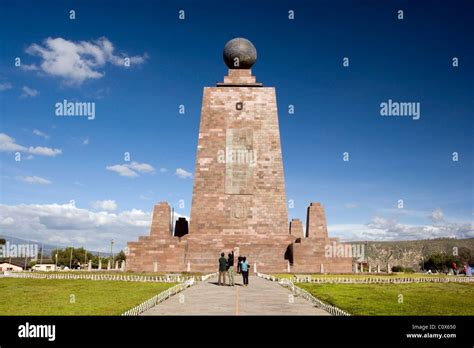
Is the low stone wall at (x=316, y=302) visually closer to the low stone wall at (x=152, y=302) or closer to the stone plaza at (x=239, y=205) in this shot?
the low stone wall at (x=152, y=302)

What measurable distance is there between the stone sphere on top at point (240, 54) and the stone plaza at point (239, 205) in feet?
0.31

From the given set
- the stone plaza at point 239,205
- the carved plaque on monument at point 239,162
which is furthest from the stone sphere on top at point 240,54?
the carved plaque on monument at point 239,162

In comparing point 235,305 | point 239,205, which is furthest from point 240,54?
point 235,305

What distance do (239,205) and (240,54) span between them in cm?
1460

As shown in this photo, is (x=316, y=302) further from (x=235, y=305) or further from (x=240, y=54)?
(x=240, y=54)

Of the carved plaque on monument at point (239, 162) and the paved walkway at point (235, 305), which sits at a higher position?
the carved plaque on monument at point (239, 162)

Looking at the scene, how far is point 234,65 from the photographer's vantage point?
146ft

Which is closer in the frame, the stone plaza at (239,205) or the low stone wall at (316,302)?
the low stone wall at (316,302)

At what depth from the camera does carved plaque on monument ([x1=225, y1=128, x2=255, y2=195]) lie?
40.7m

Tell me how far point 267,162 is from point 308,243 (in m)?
8.72

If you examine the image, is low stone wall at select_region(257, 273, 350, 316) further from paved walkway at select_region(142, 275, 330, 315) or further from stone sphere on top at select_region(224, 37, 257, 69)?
stone sphere on top at select_region(224, 37, 257, 69)

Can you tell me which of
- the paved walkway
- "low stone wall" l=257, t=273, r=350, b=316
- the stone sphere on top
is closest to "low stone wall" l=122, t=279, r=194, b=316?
the paved walkway

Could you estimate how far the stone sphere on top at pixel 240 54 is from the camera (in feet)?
144

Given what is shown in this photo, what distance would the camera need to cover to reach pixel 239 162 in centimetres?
4109
